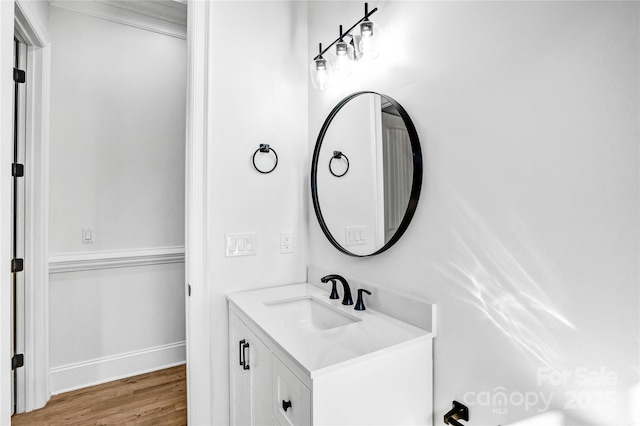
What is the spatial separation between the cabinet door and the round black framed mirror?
57 centimetres

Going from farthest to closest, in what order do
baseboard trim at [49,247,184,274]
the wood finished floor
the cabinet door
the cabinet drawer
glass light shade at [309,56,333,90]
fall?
baseboard trim at [49,247,184,274] < the wood finished floor < glass light shade at [309,56,333,90] < the cabinet door < the cabinet drawer

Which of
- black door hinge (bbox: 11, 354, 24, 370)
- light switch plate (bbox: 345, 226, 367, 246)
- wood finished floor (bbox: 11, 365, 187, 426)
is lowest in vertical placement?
wood finished floor (bbox: 11, 365, 187, 426)

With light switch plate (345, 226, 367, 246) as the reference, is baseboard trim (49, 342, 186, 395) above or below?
below

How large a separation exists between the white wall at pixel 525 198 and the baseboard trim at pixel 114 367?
7.14 feet

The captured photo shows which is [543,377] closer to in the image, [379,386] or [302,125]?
[379,386]

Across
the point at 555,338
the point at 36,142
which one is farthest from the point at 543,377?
the point at 36,142

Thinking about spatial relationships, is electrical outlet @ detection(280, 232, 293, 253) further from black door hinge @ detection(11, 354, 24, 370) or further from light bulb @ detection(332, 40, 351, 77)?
black door hinge @ detection(11, 354, 24, 370)

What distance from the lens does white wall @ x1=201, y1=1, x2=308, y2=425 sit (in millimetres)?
1615

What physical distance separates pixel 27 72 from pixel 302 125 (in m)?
1.72

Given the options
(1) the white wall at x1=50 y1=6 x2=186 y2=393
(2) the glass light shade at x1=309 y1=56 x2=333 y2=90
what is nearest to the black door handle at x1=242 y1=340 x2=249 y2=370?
(2) the glass light shade at x1=309 y1=56 x2=333 y2=90

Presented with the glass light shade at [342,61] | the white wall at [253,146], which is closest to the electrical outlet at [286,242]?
the white wall at [253,146]

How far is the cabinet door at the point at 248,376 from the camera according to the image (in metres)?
1.20

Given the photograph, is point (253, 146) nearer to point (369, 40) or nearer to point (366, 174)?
point (366, 174)

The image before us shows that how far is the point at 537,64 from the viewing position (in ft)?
2.83
